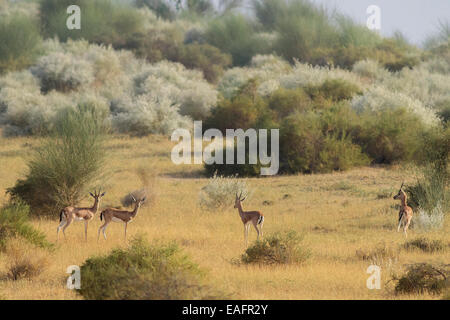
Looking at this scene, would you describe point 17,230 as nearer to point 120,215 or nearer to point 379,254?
point 120,215

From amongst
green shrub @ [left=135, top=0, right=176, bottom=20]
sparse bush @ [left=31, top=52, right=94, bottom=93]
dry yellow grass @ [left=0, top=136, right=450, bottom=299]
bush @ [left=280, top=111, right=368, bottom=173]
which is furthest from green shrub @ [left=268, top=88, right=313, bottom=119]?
green shrub @ [left=135, top=0, right=176, bottom=20]

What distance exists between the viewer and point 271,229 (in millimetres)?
13945

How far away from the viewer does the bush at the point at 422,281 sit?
8859 millimetres

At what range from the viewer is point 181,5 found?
8025 centimetres

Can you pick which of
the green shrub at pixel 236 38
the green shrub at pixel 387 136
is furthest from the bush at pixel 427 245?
the green shrub at pixel 236 38

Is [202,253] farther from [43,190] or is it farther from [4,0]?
[4,0]

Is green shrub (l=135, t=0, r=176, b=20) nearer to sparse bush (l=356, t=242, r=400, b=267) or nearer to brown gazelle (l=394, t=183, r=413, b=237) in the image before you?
brown gazelle (l=394, t=183, r=413, b=237)

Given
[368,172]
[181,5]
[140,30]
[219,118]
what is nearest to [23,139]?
[219,118]

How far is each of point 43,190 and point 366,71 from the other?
27048 millimetres

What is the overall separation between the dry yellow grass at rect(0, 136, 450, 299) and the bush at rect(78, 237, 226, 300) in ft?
1.23

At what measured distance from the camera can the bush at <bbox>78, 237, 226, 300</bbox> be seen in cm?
712

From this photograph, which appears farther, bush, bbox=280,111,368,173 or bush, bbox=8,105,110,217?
bush, bbox=280,111,368,173

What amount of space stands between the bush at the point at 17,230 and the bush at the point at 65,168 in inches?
115

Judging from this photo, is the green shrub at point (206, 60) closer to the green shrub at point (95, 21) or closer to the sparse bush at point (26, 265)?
the green shrub at point (95, 21)
